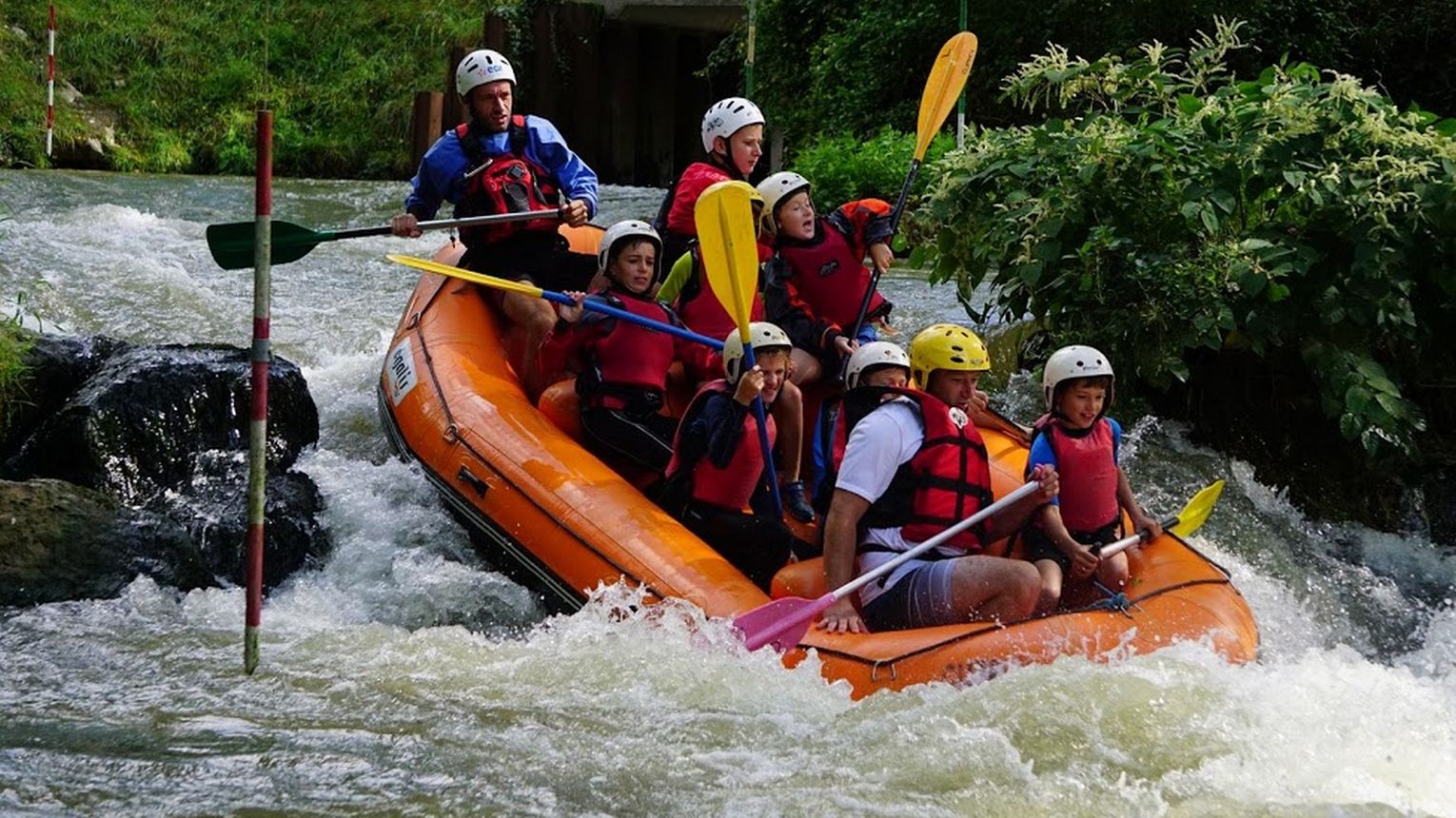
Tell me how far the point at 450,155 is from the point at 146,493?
1.64 meters

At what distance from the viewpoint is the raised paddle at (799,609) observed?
4590 millimetres

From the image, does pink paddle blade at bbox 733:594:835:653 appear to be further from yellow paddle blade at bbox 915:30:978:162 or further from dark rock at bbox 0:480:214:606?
yellow paddle blade at bbox 915:30:978:162

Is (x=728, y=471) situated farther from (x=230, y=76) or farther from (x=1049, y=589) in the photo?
(x=230, y=76)

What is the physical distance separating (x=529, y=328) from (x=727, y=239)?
1.22m

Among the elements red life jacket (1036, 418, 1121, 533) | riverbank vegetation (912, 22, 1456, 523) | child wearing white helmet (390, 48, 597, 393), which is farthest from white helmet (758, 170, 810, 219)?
red life jacket (1036, 418, 1121, 533)

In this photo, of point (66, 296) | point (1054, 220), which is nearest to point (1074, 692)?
point (1054, 220)

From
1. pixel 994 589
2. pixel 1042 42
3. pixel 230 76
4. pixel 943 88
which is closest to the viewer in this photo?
pixel 994 589

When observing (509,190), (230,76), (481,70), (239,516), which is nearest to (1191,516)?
(509,190)

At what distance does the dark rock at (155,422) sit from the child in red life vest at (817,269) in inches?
76.3

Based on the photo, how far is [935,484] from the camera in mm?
4738

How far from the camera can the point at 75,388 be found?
664 centimetres

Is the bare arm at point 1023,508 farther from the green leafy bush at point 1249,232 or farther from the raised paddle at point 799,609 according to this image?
the green leafy bush at point 1249,232

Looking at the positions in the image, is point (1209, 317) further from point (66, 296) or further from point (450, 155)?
point (66, 296)

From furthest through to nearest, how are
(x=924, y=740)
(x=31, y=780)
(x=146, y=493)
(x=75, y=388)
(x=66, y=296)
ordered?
(x=66, y=296)
(x=75, y=388)
(x=146, y=493)
(x=924, y=740)
(x=31, y=780)
